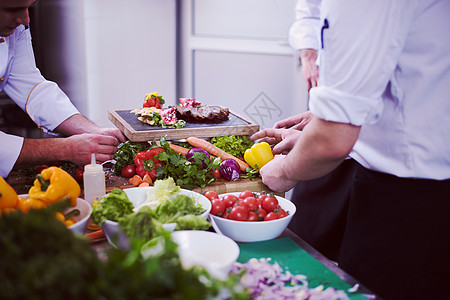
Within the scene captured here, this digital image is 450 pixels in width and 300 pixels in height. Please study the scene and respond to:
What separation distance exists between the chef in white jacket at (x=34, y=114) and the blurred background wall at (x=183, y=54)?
1939mm

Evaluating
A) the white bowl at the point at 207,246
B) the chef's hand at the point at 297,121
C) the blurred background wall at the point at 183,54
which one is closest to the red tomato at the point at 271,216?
the white bowl at the point at 207,246

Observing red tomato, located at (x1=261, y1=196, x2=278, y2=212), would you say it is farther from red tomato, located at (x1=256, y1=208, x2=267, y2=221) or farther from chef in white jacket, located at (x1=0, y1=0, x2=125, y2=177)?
chef in white jacket, located at (x1=0, y1=0, x2=125, y2=177)

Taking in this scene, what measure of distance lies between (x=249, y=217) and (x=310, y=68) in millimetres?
1351

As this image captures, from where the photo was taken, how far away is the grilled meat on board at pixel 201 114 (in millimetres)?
2424

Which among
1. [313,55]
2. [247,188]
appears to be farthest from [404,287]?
[313,55]

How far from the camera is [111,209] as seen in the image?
1.33m

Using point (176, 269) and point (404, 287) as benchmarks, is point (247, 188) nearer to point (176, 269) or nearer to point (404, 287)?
Result: point (404, 287)

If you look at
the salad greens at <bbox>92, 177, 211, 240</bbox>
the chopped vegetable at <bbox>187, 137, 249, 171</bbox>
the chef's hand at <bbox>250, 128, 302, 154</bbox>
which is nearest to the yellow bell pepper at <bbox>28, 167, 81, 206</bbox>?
the salad greens at <bbox>92, 177, 211, 240</bbox>

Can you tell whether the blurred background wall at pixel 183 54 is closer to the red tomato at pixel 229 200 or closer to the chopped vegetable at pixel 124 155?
the chopped vegetable at pixel 124 155

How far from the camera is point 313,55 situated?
261 centimetres

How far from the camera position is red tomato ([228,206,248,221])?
1434 mm

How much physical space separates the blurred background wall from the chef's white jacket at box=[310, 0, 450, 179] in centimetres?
239

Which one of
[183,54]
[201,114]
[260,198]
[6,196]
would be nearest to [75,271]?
[6,196]

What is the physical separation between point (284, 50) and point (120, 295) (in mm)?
3357
